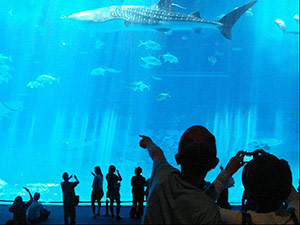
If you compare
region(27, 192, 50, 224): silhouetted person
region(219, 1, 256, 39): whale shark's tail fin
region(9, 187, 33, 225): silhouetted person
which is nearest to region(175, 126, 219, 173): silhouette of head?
region(9, 187, 33, 225): silhouetted person

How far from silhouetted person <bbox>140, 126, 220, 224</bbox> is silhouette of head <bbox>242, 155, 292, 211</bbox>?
0.16 metres

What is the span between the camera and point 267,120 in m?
25.5

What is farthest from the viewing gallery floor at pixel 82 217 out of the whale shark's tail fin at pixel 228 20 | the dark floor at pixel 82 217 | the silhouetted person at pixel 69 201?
the whale shark's tail fin at pixel 228 20

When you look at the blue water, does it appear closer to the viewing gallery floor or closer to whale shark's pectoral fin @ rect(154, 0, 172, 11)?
whale shark's pectoral fin @ rect(154, 0, 172, 11)

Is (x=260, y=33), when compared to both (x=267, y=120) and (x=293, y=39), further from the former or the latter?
(x=267, y=120)

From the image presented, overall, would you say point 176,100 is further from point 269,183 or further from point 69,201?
point 269,183

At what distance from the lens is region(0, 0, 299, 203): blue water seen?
22.4 metres

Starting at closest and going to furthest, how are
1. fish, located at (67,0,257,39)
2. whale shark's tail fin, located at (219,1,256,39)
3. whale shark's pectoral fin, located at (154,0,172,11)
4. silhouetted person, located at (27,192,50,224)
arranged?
1. silhouetted person, located at (27,192,50,224)
2. whale shark's tail fin, located at (219,1,256,39)
3. fish, located at (67,0,257,39)
4. whale shark's pectoral fin, located at (154,0,172,11)

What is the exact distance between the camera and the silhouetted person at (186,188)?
3.14 ft

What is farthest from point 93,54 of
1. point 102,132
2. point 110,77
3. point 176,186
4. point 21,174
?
point 176,186

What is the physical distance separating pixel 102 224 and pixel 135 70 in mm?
28733

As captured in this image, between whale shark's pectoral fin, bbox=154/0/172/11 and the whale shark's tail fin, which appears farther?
whale shark's pectoral fin, bbox=154/0/172/11

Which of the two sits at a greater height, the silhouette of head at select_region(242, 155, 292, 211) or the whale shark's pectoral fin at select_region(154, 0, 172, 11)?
the whale shark's pectoral fin at select_region(154, 0, 172, 11)

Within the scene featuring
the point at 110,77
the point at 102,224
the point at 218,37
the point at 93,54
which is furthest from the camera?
the point at 93,54
